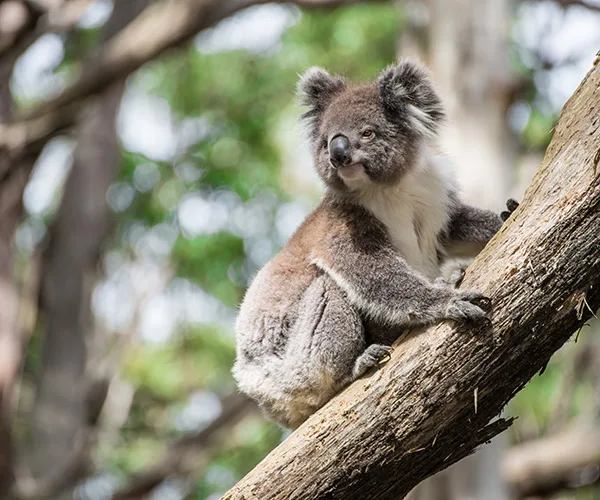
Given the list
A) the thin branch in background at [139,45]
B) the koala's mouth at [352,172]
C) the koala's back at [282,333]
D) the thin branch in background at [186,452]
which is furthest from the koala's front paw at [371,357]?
the thin branch in background at [186,452]

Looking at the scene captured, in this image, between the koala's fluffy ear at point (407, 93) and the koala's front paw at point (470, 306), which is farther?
the koala's fluffy ear at point (407, 93)

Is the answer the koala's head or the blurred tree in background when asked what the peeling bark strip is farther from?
the blurred tree in background

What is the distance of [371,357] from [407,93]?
1.39m

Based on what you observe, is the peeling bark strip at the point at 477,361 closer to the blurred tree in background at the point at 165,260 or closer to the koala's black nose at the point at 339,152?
the koala's black nose at the point at 339,152

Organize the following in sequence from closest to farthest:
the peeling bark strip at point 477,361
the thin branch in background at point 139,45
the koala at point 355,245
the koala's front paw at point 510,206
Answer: the peeling bark strip at point 477,361
the koala's front paw at point 510,206
the koala at point 355,245
the thin branch in background at point 139,45

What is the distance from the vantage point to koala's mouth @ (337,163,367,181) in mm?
4117

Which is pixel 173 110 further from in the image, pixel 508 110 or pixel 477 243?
pixel 477 243

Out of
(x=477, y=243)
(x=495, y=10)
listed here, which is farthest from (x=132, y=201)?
(x=477, y=243)

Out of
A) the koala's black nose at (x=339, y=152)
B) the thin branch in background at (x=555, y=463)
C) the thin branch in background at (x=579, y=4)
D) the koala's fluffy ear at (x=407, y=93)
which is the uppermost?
the thin branch in background at (x=579, y=4)

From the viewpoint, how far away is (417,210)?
436 cm

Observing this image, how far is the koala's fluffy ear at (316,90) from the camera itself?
4641 mm

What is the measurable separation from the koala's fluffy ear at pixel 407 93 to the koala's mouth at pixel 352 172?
370 mm

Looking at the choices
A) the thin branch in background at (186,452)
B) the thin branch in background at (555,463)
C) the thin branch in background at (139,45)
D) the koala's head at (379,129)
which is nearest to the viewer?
the koala's head at (379,129)

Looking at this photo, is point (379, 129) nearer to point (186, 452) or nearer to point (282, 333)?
point (282, 333)
